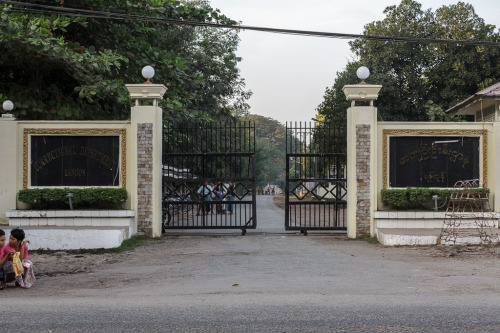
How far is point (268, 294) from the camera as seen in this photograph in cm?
778

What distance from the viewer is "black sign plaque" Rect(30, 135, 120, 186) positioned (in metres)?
14.6

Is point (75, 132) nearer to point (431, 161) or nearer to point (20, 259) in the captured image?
point (20, 259)

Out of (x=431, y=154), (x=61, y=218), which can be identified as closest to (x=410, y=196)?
(x=431, y=154)

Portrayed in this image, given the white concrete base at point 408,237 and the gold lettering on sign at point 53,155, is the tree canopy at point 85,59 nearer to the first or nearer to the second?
the gold lettering on sign at point 53,155

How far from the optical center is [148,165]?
14.5 m

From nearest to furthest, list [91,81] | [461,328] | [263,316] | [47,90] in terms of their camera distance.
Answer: [461,328]
[263,316]
[91,81]
[47,90]

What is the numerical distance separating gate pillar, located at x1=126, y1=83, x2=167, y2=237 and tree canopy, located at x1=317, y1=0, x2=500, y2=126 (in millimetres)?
18468

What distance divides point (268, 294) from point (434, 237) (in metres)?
6.45

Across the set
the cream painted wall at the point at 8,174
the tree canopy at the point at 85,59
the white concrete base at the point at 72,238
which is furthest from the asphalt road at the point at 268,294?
the tree canopy at the point at 85,59

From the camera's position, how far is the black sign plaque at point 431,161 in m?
14.7

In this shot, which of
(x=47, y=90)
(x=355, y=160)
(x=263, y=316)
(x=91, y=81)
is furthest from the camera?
(x=47, y=90)

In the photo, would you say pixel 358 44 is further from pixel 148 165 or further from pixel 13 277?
pixel 13 277

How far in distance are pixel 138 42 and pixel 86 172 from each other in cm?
668

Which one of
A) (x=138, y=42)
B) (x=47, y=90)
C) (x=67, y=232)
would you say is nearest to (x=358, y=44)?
(x=138, y=42)
